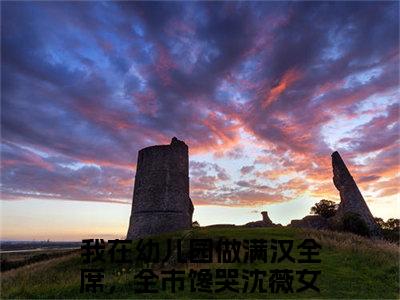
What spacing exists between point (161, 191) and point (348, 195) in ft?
61.1

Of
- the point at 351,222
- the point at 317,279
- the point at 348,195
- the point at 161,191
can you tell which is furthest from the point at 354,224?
the point at 317,279

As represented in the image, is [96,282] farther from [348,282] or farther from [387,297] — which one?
[387,297]

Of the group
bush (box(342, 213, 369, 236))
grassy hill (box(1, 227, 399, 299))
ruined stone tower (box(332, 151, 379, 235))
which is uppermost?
ruined stone tower (box(332, 151, 379, 235))

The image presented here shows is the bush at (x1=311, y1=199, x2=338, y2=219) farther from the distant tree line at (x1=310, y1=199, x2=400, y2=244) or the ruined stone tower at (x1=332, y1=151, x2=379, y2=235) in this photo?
the ruined stone tower at (x1=332, y1=151, x2=379, y2=235)

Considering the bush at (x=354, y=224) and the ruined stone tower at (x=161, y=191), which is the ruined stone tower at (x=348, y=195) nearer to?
the bush at (x=354, y=224)

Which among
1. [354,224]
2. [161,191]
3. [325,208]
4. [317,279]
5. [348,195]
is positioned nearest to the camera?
[317,279]

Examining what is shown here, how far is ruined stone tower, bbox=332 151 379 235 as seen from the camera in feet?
124

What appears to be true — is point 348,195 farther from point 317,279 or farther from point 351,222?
point 317,279

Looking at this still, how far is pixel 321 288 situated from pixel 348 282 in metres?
1.42

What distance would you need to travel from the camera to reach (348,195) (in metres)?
38.9

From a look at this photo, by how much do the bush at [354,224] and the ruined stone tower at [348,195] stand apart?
2891mm

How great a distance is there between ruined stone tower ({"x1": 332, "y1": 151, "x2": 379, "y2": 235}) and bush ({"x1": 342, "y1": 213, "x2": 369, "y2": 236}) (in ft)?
9.49

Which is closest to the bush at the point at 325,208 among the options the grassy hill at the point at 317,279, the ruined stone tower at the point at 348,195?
the ruined stone tower at the point at 348,195

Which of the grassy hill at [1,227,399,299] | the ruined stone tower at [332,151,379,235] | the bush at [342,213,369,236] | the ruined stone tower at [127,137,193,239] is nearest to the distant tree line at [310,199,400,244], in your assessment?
the bush at [342,213,369,236]
